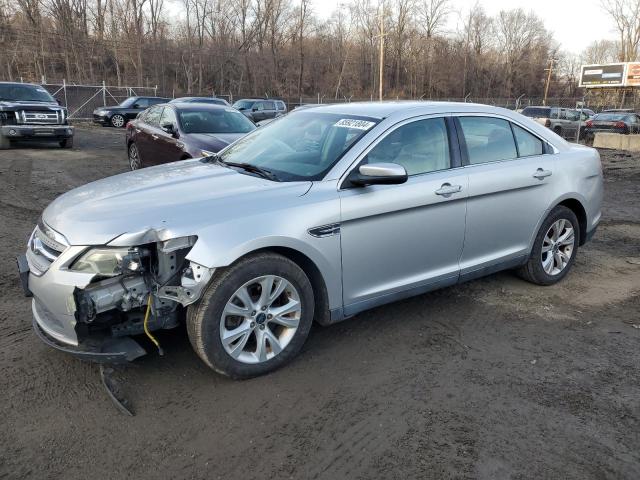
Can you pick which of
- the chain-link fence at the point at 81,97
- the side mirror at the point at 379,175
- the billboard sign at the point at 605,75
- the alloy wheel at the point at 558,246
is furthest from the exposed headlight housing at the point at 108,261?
the billboard sign at the point at 605,75

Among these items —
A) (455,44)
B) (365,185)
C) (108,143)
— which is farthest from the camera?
(455,44)

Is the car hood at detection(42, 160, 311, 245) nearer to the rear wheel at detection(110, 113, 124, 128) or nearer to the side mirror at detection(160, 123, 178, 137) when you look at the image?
the side mirror at detection(160, 123, 178, 137)

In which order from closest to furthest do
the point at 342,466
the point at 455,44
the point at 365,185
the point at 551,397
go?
the point at 342,466, the point at 551,397, the point at 365,185, the point at 455,44

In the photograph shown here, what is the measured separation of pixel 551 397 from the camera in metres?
3.18

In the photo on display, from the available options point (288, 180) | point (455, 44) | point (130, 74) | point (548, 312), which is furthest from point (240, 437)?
point (455, 44)

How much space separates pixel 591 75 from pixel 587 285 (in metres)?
54.3

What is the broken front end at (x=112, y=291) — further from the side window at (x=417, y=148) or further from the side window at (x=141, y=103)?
the side window at (x=141, y=103)

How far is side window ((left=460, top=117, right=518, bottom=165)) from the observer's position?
430 centimetres

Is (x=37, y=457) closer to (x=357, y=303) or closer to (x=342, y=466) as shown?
(x=342, y=466)

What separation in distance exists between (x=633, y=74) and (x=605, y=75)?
2303 mm

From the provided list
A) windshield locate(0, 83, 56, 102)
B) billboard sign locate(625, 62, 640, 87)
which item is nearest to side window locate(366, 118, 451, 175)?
windshield locate(0, 83, 56, 102)

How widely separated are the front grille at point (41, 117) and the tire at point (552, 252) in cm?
1363

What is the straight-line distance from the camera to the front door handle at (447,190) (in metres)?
3.94

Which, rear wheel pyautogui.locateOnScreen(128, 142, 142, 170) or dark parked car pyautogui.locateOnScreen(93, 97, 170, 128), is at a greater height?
dark parked car pyautogui.locateOnScreen(93, 97, 170, 128)
